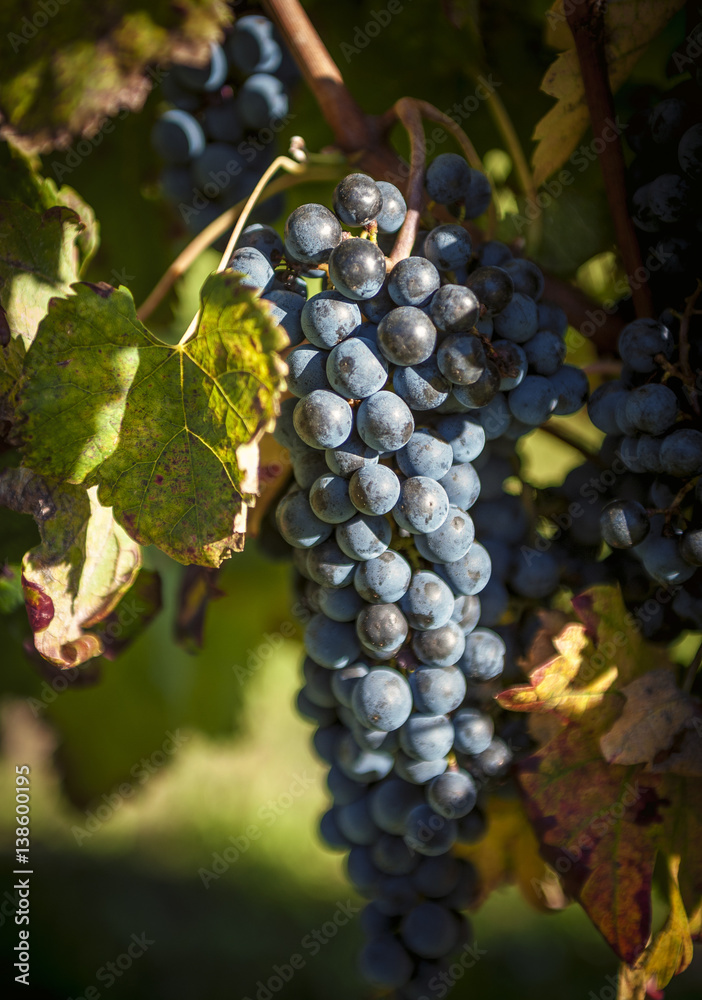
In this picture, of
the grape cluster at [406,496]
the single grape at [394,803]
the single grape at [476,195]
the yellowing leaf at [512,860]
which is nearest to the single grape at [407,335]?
the grape cluster at [406,496]

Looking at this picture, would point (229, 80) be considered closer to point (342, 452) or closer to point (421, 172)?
point (421, 172)

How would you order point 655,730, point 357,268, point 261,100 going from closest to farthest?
point 357,268
point 655,730
point 261,100

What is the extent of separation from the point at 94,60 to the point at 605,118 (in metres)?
0.46

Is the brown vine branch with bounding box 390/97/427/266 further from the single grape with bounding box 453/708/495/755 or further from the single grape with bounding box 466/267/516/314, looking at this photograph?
the single grape with bounding box 453/708/495/755

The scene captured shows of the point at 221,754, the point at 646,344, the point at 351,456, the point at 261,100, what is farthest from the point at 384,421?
the point at 221,754

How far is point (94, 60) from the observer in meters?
0.62

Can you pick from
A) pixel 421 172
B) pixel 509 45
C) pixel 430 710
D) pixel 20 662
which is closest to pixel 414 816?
pixel 430 710

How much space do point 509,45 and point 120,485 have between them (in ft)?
2.28

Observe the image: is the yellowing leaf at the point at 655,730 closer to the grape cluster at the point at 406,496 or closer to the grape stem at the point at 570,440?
the grape cluster at the point at 406,496

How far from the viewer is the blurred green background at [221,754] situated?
917 mm

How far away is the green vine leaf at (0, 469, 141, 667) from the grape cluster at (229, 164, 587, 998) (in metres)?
0.16

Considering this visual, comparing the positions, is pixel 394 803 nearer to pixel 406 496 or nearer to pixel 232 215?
pixel 406 496

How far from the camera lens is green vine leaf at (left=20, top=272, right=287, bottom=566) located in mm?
607

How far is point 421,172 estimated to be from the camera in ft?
2.21
